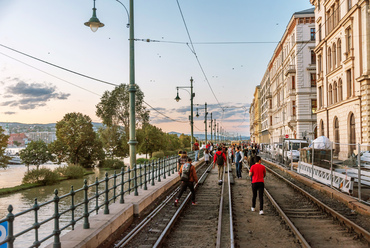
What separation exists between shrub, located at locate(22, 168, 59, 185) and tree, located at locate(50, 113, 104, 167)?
20.7 meters

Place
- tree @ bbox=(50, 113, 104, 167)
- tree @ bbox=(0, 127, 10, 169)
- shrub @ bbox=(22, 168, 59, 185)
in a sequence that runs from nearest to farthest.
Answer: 1. shrub @ bbox=(22, 168, 59, 185)
2. tree @ bbox=(0, 127, 10, 169)
3. tree @ bbox=(50, 113, 104, 167)

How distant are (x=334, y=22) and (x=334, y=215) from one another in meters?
33.4

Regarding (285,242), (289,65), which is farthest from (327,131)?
(285,242)

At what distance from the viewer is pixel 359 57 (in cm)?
3183

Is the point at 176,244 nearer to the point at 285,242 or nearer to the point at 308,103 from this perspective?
the point at 285,242

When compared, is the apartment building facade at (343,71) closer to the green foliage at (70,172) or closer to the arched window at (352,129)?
the arched window at (352,129)

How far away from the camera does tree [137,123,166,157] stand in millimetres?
71812

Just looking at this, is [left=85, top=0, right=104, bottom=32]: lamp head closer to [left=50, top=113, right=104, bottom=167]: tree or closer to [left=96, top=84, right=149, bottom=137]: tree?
[left=50, top=113, right=104, bottom=167]: tree

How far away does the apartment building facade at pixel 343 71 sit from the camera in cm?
3058

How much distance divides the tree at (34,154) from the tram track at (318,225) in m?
43.5

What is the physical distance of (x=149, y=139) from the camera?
72812 millimetres

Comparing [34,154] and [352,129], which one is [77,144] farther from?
[352,129]

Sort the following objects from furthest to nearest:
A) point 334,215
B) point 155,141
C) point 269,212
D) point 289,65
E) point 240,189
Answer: point 155,141 < point 289,65 < point 240,189 < point 269,212 < point 334,215

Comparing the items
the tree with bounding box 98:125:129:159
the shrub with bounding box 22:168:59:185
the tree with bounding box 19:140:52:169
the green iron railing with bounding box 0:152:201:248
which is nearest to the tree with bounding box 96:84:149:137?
the tree with bounding box 98:125:129:159
